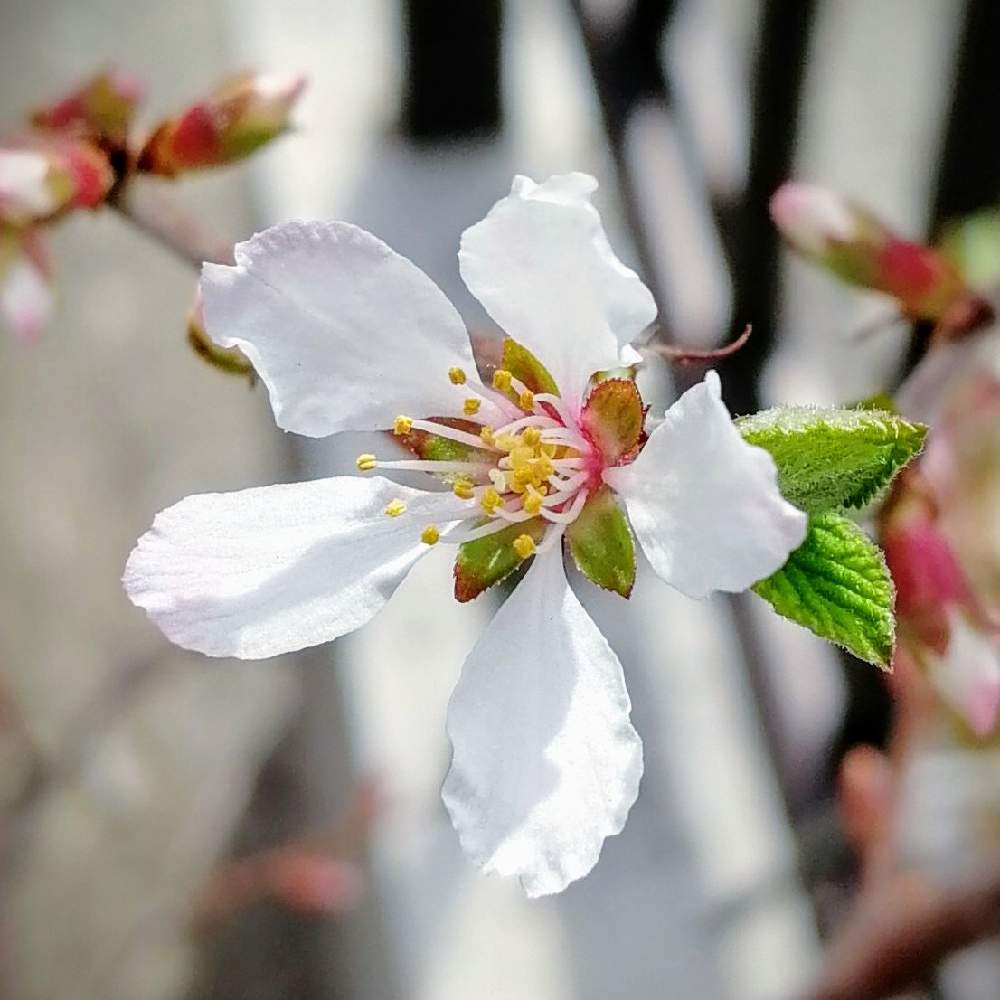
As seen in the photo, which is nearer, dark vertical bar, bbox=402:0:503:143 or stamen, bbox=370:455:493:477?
stamen, bbox=370:455:493:477

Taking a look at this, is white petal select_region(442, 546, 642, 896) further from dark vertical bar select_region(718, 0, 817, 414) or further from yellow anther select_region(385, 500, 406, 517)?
dark vertical bar select_region(718, 0, 817, 414)

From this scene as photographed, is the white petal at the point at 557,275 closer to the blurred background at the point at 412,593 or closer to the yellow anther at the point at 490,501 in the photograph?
the yellow anther at the point at 490,501

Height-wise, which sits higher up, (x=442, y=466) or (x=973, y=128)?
(x=442, y=466)

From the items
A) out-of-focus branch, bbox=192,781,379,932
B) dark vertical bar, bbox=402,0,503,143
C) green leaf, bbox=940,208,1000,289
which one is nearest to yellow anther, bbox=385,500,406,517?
green leaf, bbox=940,208,1000,289

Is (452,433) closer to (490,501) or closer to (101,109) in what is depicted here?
(490,501)

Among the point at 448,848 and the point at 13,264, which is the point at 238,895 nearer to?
the point at 448,848

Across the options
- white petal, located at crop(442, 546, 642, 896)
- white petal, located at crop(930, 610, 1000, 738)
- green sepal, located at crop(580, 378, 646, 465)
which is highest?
green sepal, located at crop(580, 378, 646, 465)

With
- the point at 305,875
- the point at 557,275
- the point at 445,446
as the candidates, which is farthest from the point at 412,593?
the point at 557,275
